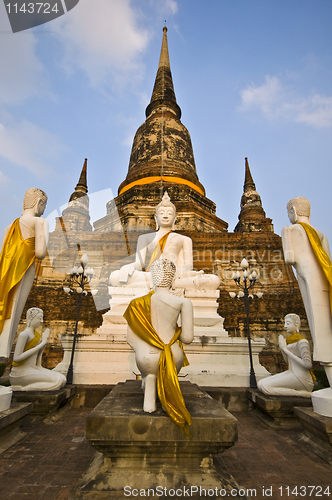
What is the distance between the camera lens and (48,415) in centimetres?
389

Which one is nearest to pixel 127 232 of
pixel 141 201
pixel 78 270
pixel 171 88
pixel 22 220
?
pixel 141 201

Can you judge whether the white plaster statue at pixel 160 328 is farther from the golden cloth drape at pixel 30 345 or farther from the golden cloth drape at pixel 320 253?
the golden cloth drape at pixel 30 345

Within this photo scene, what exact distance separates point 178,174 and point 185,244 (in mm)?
10745

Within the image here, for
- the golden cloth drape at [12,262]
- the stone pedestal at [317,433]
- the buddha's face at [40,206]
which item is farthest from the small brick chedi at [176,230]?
the buddha's face at [40,206]

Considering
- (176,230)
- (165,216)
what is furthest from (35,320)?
(176,230)

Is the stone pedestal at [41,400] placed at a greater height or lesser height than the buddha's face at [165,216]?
lesser

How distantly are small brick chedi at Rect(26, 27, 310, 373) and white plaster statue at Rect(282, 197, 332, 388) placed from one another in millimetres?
2411

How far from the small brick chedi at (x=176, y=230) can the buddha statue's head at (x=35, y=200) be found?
12.1 feet

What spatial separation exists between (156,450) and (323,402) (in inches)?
83.0

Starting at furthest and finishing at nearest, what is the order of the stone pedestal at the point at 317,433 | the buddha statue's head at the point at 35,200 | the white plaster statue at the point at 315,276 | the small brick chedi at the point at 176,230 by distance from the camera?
the small brick chedi at the point at 176,230 < the buddha statue's head at the point at 35,200 < the white plaster statue at the point at 315,276 < the stone pedestal at the point at 317,433

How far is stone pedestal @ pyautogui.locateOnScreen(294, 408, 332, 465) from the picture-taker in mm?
2791

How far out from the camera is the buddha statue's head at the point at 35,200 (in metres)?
3.87

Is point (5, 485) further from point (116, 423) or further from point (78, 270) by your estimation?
point (78, 270)

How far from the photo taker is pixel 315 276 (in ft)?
11.3
